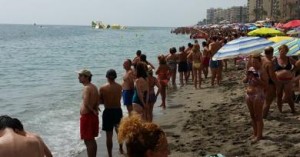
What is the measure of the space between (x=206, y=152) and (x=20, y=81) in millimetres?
16127

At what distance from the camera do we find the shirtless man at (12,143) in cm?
361

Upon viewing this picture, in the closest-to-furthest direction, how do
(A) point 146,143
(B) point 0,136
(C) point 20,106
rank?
(A) point 146,143, (B) point 0,136, (C) point 20,106

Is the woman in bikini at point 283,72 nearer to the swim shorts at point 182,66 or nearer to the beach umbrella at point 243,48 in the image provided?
the beach umbrella at point 243,48

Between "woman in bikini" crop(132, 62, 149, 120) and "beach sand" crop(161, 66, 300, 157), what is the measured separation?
849 mm

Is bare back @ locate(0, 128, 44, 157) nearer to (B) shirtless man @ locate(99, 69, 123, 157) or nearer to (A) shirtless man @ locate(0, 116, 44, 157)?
(A) shirtless man @ locate(0, 116, 44, 157)

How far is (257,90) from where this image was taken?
6750mm

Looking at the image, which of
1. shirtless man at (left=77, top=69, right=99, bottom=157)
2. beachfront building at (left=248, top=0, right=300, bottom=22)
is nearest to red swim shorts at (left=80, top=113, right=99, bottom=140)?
shirtless man at (left=77, top=69, right=99, bottom=157)

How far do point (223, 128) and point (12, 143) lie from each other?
541cm

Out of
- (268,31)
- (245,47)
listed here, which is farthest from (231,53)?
(268,31)

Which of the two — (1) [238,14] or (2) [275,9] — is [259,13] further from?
(1) [238,14]

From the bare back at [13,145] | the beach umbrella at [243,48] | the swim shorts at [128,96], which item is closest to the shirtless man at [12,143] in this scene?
the bare back at [13,145]

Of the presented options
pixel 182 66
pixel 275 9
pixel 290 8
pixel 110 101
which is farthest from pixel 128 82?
pixel 275 9

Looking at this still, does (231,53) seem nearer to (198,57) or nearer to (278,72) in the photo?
(278,72)

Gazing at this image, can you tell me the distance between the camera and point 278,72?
26.8 ft
